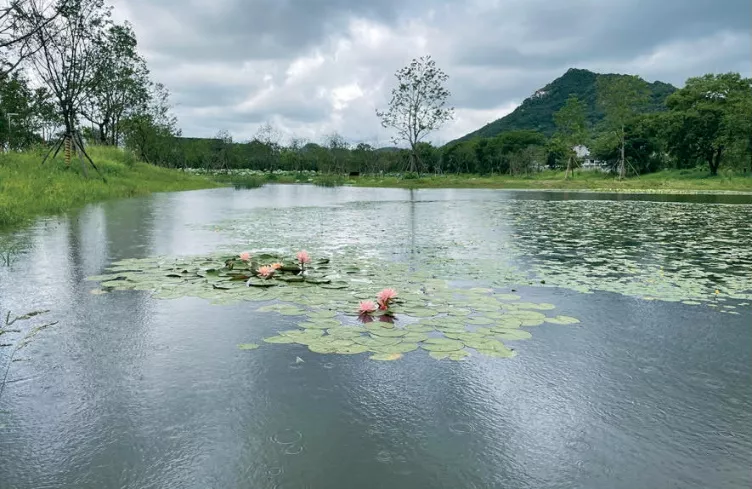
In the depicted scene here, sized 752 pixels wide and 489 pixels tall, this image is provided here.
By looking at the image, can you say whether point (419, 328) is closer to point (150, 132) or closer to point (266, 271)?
point (266, 271)

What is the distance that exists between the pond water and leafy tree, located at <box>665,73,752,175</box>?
117 feet

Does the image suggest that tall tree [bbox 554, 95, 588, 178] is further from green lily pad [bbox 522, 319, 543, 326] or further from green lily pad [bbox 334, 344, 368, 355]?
green lily pad [bbox 334, 344, 368, 355]

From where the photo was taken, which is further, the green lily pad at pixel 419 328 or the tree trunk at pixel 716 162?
the tree trunk at pixel 716 162

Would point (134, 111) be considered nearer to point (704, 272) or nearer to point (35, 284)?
point (35, 284)

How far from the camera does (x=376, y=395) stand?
2371 mm

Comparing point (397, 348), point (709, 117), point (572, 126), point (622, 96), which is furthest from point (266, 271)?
point (709, 117)

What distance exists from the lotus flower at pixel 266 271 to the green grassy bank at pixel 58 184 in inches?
250

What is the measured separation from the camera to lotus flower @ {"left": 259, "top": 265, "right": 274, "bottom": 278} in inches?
183

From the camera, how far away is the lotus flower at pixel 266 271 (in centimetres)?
464

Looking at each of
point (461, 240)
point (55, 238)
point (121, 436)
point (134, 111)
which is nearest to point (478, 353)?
point (121, 436)

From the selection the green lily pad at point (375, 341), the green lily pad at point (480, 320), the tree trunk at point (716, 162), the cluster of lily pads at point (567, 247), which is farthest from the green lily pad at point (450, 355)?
the tree trunk at point (716, 162)

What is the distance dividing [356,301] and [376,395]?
167cm

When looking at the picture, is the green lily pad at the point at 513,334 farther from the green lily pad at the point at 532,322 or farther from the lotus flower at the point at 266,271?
the lotus flower at the point at 266,271

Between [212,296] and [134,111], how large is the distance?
28.9m
